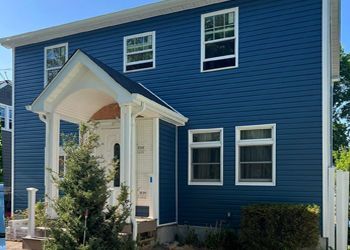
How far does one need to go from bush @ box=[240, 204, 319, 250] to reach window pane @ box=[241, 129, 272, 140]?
6.09 feet

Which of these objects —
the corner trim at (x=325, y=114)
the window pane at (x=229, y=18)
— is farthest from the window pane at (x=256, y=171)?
the window pane at (x=229, y=18)

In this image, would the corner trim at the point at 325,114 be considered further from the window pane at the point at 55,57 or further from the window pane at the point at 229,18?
the window pane at the point at 55,57

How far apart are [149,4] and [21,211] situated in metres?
7.67

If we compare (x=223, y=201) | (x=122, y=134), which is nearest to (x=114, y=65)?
(x=122, y=134)

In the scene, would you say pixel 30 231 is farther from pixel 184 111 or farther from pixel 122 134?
pixel 184 111

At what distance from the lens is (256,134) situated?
10.5m

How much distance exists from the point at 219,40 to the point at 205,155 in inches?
118

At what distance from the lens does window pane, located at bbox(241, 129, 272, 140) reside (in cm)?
1030

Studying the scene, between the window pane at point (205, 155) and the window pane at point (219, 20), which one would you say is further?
the window pane at point (219, 20)

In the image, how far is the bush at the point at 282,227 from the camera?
28.7 ft

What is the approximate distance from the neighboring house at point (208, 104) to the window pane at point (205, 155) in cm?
3

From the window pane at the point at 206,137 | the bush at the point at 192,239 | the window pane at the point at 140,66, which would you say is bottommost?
the bush at the point at 192,239

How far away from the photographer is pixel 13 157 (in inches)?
560

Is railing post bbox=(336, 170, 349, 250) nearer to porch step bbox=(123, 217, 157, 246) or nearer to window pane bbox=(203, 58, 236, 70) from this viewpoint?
window pane bbox=(203, 58, 236, 70)
